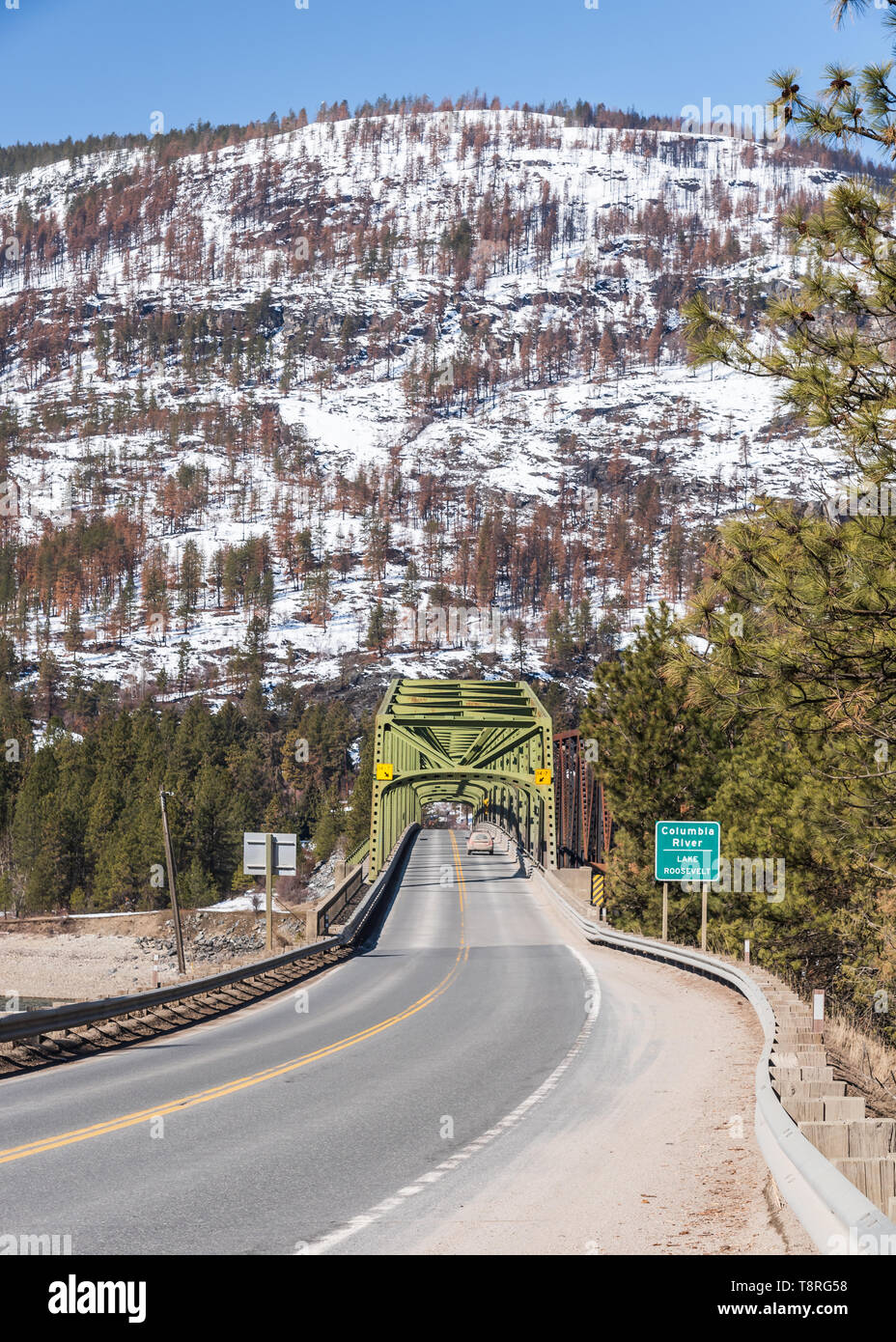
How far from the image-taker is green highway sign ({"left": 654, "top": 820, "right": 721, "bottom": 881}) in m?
27.8

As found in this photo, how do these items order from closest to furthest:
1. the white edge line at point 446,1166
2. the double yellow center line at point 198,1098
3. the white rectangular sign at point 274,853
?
the white edge line at point 446,1166
the double yellow center line at point 198,1098
the white rectangular sign at point 274,853

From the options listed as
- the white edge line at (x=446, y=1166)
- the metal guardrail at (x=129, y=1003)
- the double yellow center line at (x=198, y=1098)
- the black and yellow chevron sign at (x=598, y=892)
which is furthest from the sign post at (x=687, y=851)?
the black and yellow chevron sign at (x=598, y=892)

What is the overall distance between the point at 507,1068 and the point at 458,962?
692 inches

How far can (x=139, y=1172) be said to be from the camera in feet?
29.5

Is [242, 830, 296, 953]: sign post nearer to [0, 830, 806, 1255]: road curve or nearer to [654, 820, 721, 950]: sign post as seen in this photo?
[0, 830, 806, 1255]: road curve

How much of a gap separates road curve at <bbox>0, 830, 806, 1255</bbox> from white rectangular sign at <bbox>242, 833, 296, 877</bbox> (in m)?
4.46

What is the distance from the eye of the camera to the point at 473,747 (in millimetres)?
85188

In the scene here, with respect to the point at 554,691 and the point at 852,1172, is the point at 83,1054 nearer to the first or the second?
the point at 852,1172

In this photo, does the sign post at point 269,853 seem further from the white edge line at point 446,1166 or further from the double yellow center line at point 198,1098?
the white edge line at point 446,1166

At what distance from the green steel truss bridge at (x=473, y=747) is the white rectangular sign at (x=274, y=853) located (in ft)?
91.4

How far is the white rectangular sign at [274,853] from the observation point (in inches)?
1066

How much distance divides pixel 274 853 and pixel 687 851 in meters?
9.44

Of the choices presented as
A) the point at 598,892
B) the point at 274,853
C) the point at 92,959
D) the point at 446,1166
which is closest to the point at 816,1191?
the point at 446,1166
